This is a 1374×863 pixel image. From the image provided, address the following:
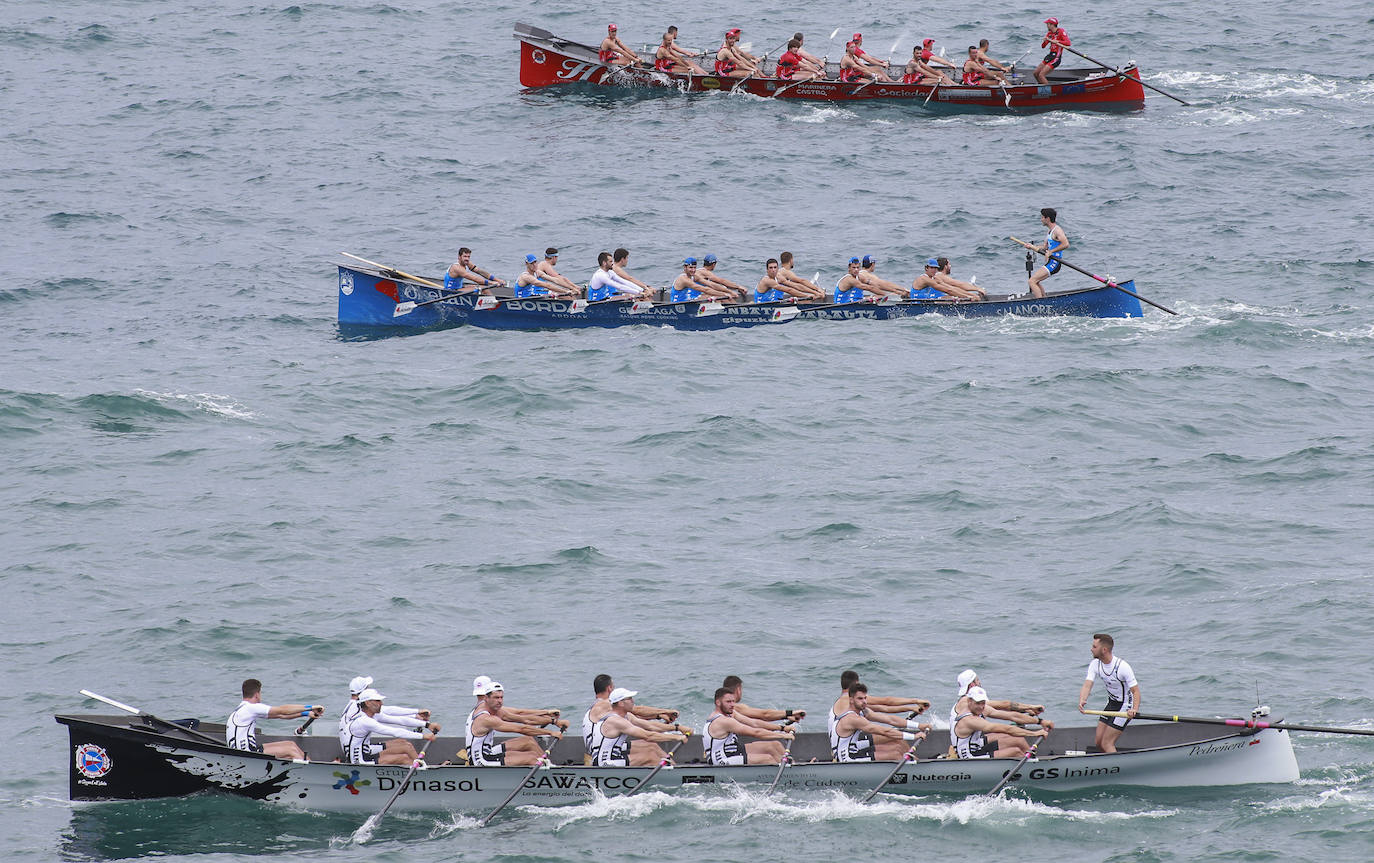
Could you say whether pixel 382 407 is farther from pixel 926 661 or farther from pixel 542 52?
pixel 542 52

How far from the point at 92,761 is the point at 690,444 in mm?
14309

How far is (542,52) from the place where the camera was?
188 feet

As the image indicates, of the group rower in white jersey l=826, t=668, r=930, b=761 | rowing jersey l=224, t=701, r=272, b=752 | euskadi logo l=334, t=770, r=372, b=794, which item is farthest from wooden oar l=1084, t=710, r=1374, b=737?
rowing jersey l=224, t=701, r=272, b=752

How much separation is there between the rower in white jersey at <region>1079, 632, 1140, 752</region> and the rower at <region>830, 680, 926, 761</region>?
233cm

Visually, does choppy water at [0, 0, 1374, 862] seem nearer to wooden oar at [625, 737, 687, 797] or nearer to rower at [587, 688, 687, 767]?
wooden oar at [625, 737, 687, 797]

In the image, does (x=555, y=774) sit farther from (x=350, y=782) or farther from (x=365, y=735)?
(x=350, y=782)

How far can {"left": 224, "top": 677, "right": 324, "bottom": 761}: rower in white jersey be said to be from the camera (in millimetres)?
23484

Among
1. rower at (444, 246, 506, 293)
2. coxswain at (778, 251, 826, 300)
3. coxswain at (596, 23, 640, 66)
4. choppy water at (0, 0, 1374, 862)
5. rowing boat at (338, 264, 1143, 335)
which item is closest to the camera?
choppy water at (0, 0, 1374, 862)

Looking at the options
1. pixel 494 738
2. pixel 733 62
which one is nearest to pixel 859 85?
pixel 733 62

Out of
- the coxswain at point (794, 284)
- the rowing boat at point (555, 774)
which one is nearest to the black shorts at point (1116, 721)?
the rowing boat at point (555, 774)

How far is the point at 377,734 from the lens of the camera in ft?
77.5

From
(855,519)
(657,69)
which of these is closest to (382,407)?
(855,519)

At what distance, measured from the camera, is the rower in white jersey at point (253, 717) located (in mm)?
23484

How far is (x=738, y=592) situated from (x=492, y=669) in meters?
4.31
